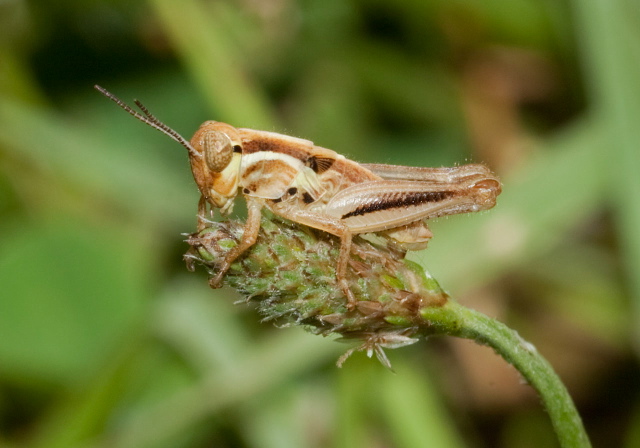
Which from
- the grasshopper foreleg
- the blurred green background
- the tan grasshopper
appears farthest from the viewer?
the blurred green background

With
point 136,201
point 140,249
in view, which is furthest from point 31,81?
point 140,249

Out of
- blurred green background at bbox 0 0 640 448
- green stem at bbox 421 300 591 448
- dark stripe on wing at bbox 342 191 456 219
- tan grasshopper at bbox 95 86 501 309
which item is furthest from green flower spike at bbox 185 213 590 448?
blurred green background at bbox 0 0 640 448

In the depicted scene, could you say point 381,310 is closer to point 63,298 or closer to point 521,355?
point 521,355

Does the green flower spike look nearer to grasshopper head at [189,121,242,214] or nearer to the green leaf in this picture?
grasshopper head at [189,121,242,214]

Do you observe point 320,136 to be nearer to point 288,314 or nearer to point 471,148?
point 471,148

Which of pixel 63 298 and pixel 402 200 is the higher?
pixel 63 298

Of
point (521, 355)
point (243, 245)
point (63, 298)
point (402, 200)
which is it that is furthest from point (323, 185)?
point (63, 298)

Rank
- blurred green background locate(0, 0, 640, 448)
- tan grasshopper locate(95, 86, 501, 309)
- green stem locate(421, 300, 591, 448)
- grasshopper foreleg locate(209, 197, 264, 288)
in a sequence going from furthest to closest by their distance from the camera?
1. blurred green background locate(0, 0, 640, 448)
2. tan grasshopper locate(95, 86, 501, 309)
3. grasshopper foreleg locate(209, 197, 264, 288)
4. green stem locate(421, 300, 591, 448)
